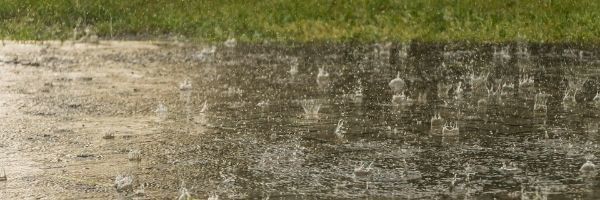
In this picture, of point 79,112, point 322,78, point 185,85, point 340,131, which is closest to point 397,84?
point 322,78

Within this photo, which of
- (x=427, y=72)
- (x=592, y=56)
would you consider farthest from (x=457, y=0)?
(x=427, y=72)

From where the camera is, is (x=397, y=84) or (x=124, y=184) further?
(x=397, y=84)

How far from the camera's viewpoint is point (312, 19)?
28.5m

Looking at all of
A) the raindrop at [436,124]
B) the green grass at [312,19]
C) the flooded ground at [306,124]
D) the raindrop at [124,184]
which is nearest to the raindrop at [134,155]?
the flooded ground at [306,124]

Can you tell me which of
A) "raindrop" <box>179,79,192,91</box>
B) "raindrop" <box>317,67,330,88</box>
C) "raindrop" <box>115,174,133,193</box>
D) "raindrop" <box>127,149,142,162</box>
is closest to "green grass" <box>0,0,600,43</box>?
"raindrop" <box>317,67,330,88</box>

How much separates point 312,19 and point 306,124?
13.9 meters

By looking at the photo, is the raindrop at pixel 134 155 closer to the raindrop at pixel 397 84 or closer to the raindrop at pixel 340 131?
the raindrop at pixel 340 131

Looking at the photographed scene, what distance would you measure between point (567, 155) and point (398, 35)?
14557 mm

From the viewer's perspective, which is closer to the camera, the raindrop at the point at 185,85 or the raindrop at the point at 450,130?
the raindrop at the point at 450,130

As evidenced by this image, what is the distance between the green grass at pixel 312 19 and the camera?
1047 inches

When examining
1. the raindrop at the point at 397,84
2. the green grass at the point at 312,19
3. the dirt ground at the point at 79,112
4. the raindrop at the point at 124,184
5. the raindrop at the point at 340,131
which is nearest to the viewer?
the raindrop at the point at 124,184

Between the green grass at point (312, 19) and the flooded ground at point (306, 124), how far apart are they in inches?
93.4

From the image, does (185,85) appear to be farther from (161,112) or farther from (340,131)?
(340,131)

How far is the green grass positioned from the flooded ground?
237cm
